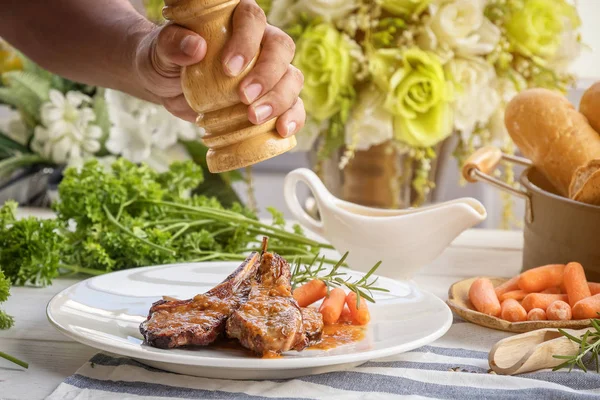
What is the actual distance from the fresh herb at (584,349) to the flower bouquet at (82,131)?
1399 millimetres

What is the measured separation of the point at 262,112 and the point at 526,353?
1.58 ft

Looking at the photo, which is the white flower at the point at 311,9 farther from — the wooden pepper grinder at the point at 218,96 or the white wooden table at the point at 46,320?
the wooden pepper grinder at the point at 218,96

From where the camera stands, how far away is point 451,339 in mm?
1274

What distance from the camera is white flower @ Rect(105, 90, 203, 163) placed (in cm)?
233

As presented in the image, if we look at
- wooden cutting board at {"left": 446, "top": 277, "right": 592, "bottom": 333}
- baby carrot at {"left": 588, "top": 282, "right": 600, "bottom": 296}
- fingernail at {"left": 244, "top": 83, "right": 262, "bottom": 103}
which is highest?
fingernail at {"left": 244, "top": 83, "right": 262, "bottom": 103}

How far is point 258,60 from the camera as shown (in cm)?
116

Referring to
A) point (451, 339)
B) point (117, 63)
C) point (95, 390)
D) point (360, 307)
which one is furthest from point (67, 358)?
point (117, 63)

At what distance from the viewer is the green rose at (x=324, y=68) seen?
2008 mm

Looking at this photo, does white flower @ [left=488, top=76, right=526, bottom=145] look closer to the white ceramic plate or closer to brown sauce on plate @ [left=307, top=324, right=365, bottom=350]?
the white ceramic plate

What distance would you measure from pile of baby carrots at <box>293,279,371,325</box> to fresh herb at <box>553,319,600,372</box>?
0.95 ft

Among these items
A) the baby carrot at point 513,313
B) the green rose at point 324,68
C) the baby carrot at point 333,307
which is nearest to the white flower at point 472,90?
the green rose at point 324,68

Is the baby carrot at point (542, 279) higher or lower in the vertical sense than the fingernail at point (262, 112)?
lower

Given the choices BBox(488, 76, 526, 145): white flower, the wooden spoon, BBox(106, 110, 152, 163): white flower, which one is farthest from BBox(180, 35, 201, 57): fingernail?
BBox(106, 110, 152, 163): white flower

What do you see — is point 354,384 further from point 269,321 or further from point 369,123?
point 369,123
